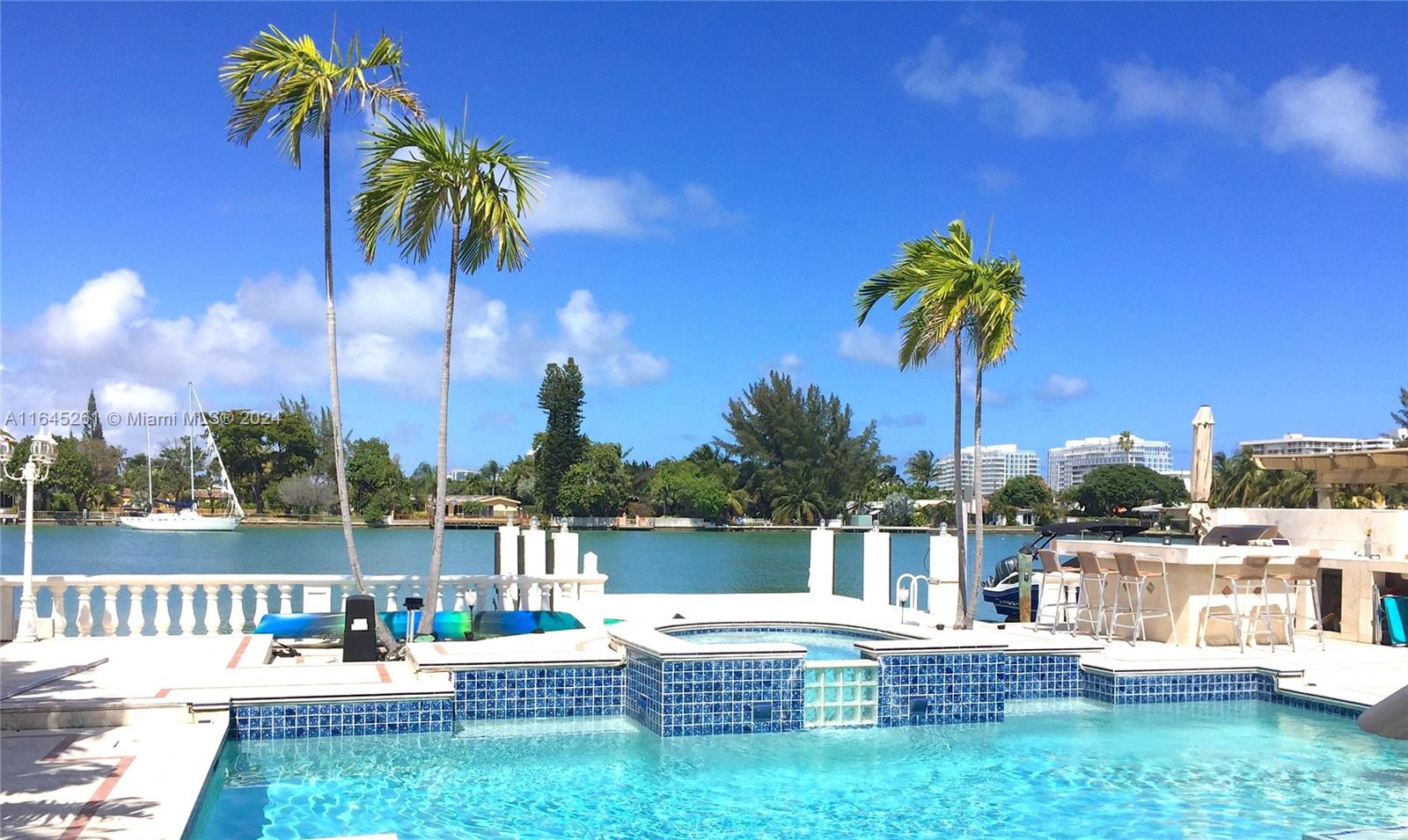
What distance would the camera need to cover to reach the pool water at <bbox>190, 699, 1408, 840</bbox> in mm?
5664

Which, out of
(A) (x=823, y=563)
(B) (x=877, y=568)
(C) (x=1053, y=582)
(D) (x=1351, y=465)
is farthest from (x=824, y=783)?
(A) (x=823, y=563)

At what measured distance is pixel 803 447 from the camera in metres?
82.6

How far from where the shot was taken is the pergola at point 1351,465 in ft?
40.3

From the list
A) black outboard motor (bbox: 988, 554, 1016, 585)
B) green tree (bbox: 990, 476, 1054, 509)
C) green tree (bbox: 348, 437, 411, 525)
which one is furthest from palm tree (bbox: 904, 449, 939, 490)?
black outboard motor (bbox: 988, 554, 1016, 585)

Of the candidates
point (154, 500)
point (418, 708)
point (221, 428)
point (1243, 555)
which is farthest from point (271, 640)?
point (154, 500)

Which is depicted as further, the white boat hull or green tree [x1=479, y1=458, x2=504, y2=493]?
green tree [x1=479, y1=458, x2=504, y2=493]

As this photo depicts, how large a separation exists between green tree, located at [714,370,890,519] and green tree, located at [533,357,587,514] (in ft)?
53.5

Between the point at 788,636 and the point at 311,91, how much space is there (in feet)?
23.1

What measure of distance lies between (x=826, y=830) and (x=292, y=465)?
7396 cm

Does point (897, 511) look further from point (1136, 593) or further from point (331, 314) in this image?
point (331, 314)

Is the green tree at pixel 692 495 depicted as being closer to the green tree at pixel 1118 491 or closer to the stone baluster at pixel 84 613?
the green tree at pixel 1118 491

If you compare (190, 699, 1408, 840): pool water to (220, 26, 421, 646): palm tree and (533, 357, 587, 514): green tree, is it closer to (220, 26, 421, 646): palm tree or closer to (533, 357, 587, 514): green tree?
(220, 26, 421, 646): palm tree

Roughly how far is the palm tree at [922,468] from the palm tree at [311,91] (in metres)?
98.9

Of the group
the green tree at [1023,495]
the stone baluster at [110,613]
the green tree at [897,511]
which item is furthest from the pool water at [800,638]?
the green tree at [1023,495]
